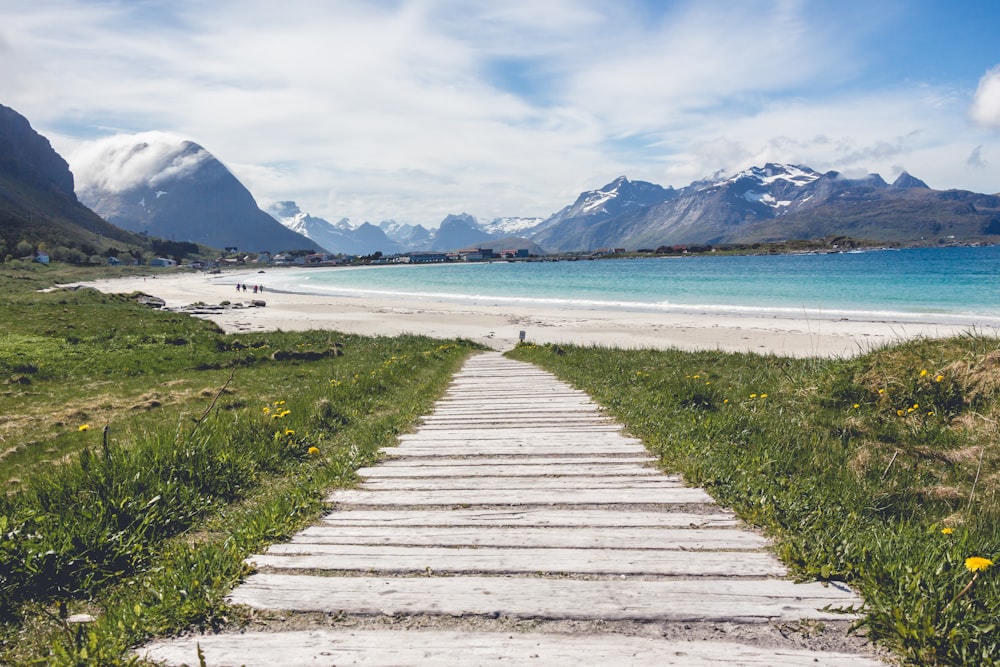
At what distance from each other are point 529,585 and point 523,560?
1.11 ft

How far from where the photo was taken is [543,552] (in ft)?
12.9

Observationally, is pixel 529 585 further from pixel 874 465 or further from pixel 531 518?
pixel 874 465

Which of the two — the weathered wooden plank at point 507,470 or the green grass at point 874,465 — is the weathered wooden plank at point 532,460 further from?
the green grass at point 874,465

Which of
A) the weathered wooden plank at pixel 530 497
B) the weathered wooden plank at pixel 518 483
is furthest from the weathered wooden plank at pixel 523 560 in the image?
the weathered wooden plank at pixel 518 483

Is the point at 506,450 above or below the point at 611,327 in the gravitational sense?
above

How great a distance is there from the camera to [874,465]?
6.07 m

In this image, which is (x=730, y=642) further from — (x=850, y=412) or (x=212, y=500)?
(x=850, y=412)

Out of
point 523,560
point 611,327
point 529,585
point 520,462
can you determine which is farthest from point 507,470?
point 611,327

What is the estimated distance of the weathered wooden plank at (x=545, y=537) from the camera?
13.3 ft

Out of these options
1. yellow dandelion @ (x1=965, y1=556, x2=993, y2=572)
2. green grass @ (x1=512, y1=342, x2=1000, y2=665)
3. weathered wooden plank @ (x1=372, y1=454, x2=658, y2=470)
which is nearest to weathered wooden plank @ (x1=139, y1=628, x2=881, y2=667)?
green grass @ (x1=512, y1=342, x2=1000, y2=665)

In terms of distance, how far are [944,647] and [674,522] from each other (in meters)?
1.85

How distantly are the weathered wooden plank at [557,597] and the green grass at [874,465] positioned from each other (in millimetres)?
377

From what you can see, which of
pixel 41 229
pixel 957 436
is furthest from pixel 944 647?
pixel 41 229

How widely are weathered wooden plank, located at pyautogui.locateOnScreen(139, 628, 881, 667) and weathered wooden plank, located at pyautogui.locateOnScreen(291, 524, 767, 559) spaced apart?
1.06 metres
